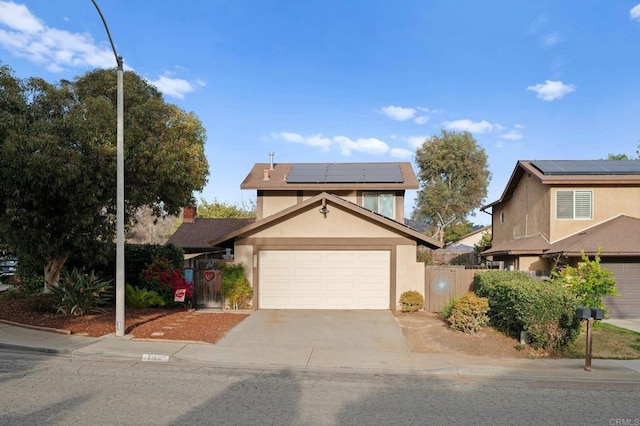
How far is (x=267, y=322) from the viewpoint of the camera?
13219 millimetres

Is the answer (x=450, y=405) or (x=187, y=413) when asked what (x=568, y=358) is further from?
(x=187, y=413)

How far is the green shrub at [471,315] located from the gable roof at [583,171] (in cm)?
927

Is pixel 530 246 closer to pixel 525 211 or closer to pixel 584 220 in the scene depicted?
pixel 584 220

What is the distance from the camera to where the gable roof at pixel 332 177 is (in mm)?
20859

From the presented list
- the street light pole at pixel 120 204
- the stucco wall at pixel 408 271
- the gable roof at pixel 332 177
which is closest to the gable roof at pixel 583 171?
the gable roof at pixel 332 177

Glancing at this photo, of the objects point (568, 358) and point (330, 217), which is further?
point (330, 217)

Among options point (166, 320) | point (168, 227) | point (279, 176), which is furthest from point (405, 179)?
point (168, 227)

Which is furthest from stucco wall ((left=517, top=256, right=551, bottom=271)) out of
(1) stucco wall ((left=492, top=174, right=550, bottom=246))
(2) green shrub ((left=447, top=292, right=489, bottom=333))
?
(2) green shrub ((left=447, top=292, right=489, bottom=333))

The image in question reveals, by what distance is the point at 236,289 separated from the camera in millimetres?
15641

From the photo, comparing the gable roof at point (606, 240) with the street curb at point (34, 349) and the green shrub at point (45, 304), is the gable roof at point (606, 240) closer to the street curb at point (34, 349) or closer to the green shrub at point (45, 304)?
the street curb at point (34, 349)

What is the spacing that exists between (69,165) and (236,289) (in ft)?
22.2

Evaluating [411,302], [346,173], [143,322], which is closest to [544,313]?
[411,302]

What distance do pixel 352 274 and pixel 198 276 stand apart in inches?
221

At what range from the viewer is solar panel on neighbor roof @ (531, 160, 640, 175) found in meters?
18.6
